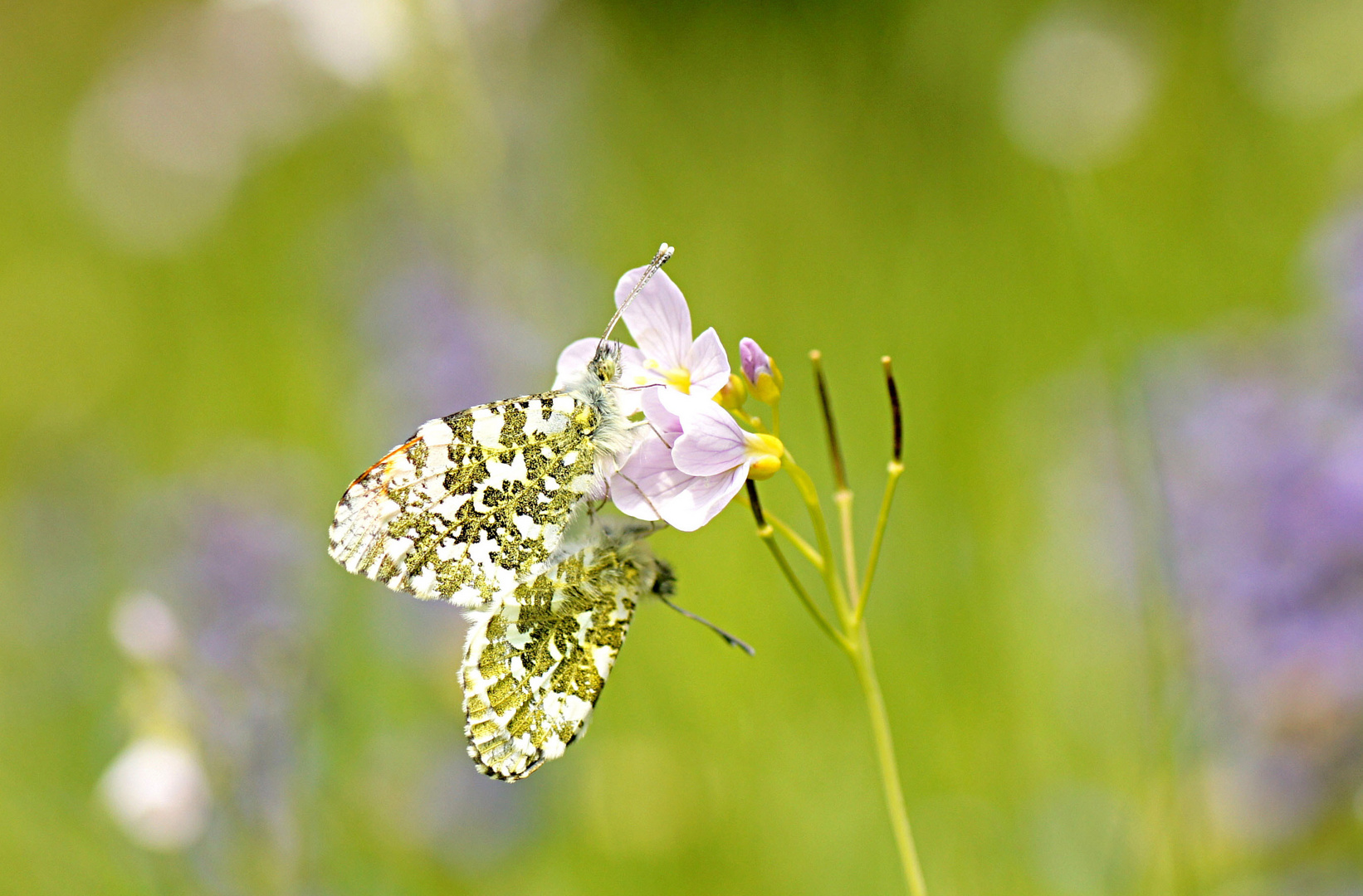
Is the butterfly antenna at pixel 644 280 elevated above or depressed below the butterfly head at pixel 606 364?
above

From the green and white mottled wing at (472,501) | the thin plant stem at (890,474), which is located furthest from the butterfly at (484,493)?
the thin plant stem at (890,474)

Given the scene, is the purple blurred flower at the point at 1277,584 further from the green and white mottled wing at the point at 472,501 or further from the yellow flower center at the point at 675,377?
the green and white mottled wing at the point at 472,501

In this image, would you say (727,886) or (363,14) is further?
(363,14)

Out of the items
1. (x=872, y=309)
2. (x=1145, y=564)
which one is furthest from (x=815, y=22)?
(x=1145, y=564)

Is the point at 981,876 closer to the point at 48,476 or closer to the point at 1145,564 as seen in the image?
the point at 1145,564

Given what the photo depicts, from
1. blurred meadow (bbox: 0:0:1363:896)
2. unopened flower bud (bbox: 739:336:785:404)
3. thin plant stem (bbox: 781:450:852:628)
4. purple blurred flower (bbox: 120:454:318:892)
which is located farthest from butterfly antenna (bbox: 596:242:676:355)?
purple blurred flower (bbox: 120:454:318:892)

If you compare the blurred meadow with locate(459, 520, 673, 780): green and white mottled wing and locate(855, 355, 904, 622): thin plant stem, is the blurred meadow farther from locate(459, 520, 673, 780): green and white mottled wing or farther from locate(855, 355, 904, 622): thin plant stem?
locate(459, 520, 673, 780): green and white mottled wing
